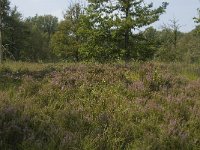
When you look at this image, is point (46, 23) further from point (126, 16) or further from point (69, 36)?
point (126, 16)

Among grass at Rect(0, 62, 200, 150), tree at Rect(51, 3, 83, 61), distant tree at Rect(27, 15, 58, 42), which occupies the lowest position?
grass at Rect(0, 62, 200, 150)

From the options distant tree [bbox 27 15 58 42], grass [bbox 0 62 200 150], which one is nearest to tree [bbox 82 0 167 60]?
grass [bbox 0 62 200 150]

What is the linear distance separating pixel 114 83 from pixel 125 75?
91 cm

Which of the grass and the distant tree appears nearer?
the grass

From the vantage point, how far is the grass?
670 centimetres

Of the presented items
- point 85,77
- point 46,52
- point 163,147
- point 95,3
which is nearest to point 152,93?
point 85,77

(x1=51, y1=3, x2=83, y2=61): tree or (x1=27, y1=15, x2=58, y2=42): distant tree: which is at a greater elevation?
(x1=27, y1=15, x2=58, y2=42): distant tree

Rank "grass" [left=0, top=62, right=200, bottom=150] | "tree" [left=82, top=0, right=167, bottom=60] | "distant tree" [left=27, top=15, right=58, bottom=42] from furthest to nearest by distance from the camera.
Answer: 1. "distant tree" [left=27, top=15, right=58, bottom=42]
2. "tree" [left=82, top=0, right=167, bottom=60]
3. "grass" [left=0, top=62, right=200, bottom=150]

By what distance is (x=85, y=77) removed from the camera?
1078 cm

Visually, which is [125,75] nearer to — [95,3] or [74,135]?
[74,135]

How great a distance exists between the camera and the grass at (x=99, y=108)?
6.70m

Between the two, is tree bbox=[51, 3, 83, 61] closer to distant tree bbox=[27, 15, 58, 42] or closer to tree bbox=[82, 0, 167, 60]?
tree bbox=[82, 0, 167, 60]

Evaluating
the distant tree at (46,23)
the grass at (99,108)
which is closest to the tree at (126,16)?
the grass at (99,108)

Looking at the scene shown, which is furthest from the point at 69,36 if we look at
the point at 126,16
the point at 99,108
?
the point at 99,108
